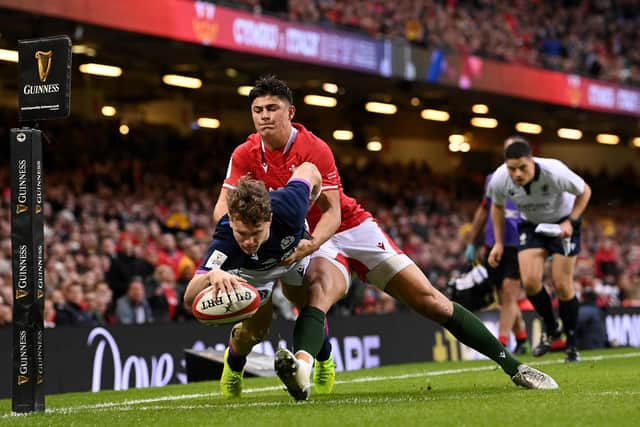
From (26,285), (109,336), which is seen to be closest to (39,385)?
(26,285)

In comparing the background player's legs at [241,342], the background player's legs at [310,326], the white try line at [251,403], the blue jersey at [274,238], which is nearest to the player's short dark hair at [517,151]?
the white try line at [251,403]

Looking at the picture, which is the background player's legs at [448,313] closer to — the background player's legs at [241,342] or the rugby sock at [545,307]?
the background player's legs at [241,342]

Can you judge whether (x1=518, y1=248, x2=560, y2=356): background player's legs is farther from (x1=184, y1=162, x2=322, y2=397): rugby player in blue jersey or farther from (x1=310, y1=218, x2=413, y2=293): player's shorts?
(x1=184, y1=162, x2=322, y2=397): rugby player in blue jersey

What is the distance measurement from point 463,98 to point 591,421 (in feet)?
84.4

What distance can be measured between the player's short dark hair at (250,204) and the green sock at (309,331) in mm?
968

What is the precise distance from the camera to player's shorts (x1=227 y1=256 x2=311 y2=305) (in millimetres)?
7609

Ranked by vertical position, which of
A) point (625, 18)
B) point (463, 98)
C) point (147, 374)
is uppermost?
point (625, 18)

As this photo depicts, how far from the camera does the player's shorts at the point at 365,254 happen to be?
323 inches

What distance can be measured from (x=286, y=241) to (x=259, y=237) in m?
0.31

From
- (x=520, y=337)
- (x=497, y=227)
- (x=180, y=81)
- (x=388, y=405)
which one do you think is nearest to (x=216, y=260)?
(x=388, y=405)

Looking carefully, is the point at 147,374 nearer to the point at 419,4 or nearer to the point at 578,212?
the point at 578,212

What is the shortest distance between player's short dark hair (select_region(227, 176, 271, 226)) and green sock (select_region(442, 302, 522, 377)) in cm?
179

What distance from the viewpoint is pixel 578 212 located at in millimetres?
11648

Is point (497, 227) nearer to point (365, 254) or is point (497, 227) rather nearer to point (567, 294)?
point (567, 294)
